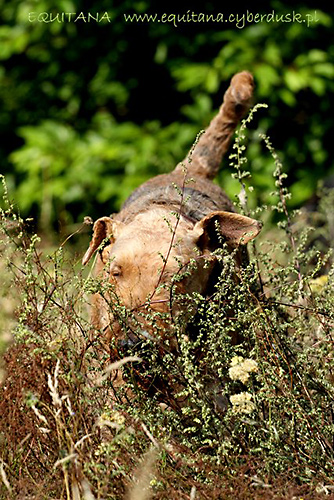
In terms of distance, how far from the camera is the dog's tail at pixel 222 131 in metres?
5.44

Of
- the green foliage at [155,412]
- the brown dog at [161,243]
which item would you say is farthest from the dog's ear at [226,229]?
the green foliage at [155,412]

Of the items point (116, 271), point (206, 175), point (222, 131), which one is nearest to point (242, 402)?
point (116, 271)

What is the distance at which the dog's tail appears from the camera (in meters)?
5.44

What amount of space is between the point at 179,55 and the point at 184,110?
0.67 meters

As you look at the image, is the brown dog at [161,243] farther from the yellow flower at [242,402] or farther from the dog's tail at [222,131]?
the yellow flower at [242,402]

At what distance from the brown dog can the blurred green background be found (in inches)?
113

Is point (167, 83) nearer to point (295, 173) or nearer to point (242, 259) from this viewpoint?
point (295, 173)

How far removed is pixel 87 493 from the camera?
218 cm

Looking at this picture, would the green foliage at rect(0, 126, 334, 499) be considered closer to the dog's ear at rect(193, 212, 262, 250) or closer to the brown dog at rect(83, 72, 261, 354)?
the brown dog at rect(83, 72, 261, 354)

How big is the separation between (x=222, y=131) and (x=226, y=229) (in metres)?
1.89

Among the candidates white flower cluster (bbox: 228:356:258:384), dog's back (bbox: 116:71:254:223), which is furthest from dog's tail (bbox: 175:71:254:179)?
white flower cluster (bbox: 228:356:258:384)

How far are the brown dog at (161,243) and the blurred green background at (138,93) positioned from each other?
9.40 ft

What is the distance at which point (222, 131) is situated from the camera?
559 cm

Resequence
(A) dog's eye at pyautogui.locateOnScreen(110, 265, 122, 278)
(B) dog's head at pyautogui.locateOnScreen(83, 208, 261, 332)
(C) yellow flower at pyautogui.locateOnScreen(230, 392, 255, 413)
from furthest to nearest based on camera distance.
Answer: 1. (A) dog's eye at pyautogui.locateOnScreen(110, 265, 122, 278)
2. (B) dog's head at pyautogui.locateOnScreen(83, 208, 261, 332)
3. (C) yellow flower at pyautogui.locateOnScreen(230, 392, 255, 413)
